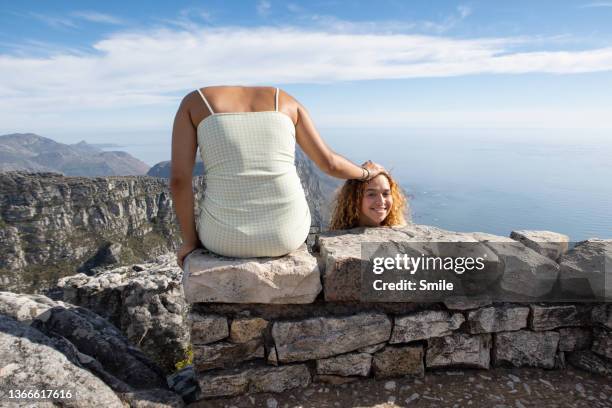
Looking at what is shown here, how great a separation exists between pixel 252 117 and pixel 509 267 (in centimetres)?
283

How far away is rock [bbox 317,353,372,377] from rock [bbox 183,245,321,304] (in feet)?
2.09

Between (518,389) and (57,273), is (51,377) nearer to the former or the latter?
(518,389)

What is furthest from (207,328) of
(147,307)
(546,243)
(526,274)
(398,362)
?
(546,243)

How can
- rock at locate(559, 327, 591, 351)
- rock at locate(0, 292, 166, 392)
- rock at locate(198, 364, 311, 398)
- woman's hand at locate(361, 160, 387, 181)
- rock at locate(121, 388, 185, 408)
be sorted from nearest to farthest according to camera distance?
rock at locate(121, 388, 185, 408), rock at locate(198, 364, 311, 398), rock at locate(0, 292, 166, 392), rock at locate(559, 327, 591, 351), woman's hand at locate(361, 160, 387, 181)

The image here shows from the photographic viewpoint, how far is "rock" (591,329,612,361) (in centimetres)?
368

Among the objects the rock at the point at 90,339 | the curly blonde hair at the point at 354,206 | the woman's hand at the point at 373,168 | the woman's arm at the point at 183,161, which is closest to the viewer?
the woman's arm at the point at 183,161

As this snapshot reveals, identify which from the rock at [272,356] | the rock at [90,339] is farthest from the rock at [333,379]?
the rock at [90,339]

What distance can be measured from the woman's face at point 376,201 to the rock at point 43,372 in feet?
9.72

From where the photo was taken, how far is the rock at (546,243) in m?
3.91

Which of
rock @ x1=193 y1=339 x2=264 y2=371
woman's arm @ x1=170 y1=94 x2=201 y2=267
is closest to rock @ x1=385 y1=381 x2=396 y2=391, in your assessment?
rock @ x1=193 y1=339 x2=264 y2=371

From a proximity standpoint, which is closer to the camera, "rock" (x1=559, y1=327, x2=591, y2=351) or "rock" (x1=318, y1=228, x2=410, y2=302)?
"rock" (x1=318, y1=228, x2=410, y2=302)

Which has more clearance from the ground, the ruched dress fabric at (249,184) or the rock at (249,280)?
the ruched dress fabric at (249,184)

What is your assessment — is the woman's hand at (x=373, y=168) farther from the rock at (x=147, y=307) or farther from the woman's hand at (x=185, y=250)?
the rock at (x=147, y=307)

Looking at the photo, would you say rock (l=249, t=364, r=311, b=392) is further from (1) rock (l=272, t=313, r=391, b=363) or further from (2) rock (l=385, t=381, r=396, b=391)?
(2) rock (l=385, t=381, r=396, b=391)
